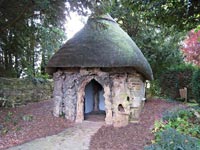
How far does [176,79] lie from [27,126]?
9629 millimetres

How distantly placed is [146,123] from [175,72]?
7157 millimetres

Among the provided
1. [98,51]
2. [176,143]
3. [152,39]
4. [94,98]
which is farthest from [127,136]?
[152,39]

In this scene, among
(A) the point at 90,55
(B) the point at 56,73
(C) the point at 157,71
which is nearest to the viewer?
(A) the point at 90,55

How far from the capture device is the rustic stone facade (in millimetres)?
8516

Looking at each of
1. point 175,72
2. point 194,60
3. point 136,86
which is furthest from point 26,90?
point 194,60

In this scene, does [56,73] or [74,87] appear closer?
[74,87]

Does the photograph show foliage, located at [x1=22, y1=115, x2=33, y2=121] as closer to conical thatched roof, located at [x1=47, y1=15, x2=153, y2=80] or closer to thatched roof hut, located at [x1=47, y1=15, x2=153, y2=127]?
thatched roof hut, located at [x1=47, y1=15, x2=153, y2=127]

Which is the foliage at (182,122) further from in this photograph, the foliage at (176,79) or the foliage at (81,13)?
the foliage at (176,79)

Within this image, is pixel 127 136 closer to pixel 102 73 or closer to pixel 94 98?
pixel 102 73

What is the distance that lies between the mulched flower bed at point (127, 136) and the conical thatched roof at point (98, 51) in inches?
74.4

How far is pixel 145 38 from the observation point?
46.1 ft

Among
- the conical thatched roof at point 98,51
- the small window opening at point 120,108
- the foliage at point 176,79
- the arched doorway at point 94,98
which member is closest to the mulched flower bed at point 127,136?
the small window opening at point 120,108

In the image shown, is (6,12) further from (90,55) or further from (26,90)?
(26,90)

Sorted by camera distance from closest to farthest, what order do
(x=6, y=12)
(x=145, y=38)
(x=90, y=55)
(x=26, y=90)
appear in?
(x=6, y=12) < (x=90, y=55) < (x=26, y=90) < (x=145, y=38)
